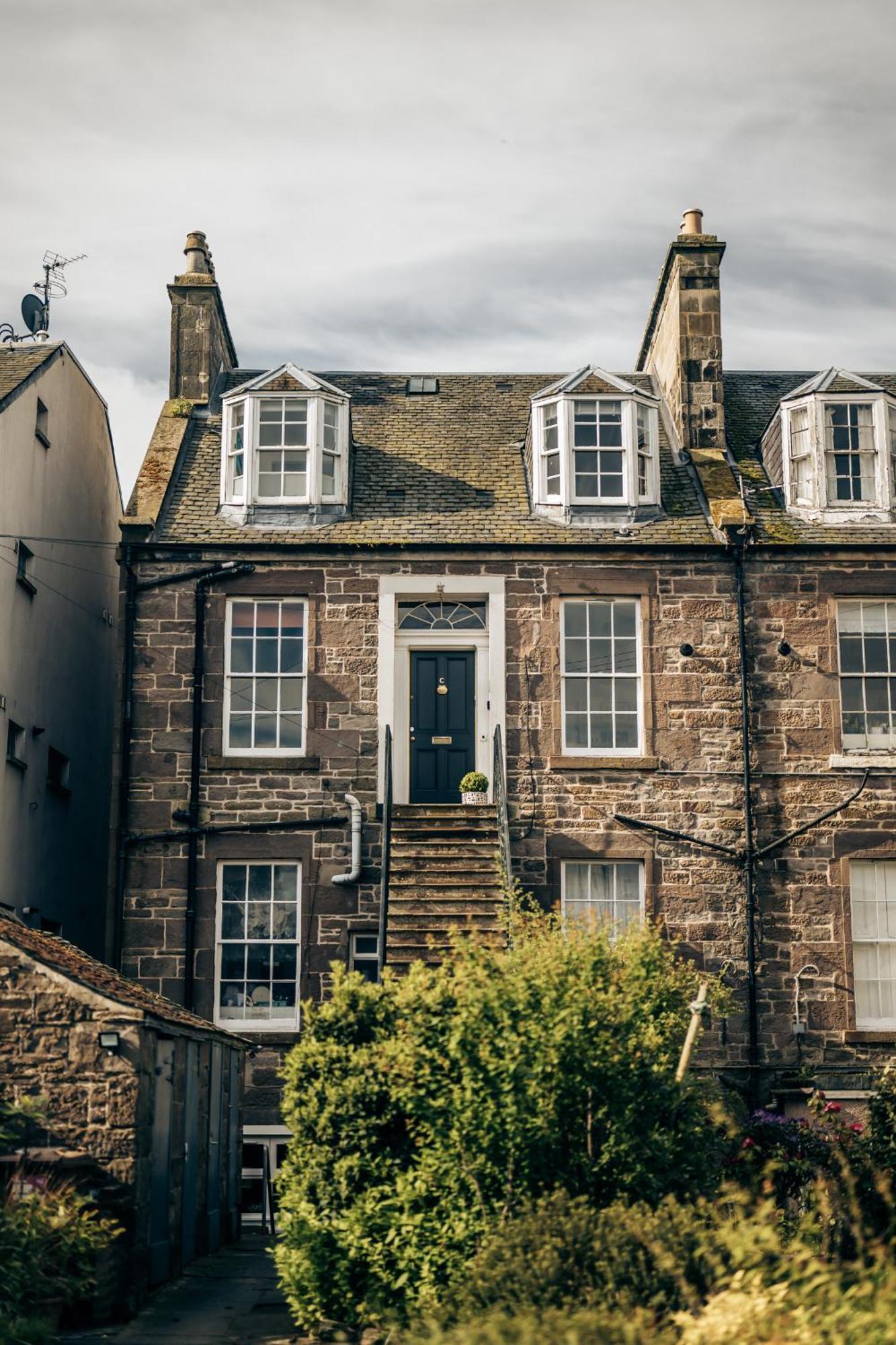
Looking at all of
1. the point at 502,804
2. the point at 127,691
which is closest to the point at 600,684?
the point at 502,804

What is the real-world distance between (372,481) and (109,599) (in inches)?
225

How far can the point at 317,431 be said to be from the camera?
23359 mm

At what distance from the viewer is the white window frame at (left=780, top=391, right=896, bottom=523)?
75.8 ft

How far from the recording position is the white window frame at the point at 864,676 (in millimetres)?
22109

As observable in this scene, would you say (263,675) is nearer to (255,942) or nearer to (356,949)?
(255,942)

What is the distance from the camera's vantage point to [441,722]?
23.0 metres

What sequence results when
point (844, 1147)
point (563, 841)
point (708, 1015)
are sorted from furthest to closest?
point (563, 841) < point (708, 1015) < point (844, 1147)

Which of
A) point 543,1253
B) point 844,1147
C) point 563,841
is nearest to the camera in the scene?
point 543,1253

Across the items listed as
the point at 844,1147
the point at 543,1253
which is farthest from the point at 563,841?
the point at 543,1253

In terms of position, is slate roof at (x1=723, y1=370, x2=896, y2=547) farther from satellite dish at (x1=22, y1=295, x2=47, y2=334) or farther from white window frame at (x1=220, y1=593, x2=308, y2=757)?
satellite dish at (x1=22, y1=295, x2=47, y2=334)

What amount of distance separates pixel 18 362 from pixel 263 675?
5.80 metres

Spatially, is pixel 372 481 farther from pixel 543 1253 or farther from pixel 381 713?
pixel 543 1253

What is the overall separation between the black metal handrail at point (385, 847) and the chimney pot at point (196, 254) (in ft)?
27.2

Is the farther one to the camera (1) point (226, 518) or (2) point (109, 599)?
(2) point (109, 599)
